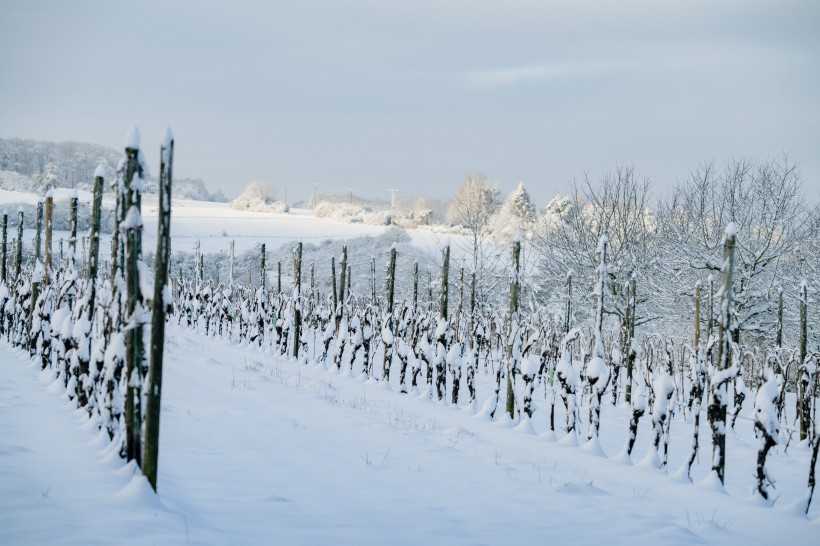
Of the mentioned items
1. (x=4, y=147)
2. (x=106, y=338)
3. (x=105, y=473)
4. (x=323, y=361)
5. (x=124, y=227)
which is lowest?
(x=323, y=361)

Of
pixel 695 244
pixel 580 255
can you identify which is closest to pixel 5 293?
pixel 580 255

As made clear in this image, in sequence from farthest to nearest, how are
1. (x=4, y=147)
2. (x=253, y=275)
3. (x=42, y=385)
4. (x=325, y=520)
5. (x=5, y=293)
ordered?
(x=4, y=147)
(x=253, y=275)
(x=5, y=293)
(x=42, y=385)
(x=325, y=520)

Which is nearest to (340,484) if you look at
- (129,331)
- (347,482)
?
(347,482)

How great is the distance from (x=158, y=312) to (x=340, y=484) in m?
1.94

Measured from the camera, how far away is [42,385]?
730cm

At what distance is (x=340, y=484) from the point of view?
179 inches

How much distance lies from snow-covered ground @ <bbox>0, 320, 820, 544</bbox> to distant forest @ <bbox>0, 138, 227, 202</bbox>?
5684cm

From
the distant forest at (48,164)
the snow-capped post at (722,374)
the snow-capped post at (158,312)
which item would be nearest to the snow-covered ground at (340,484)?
the snow-capped post at (158,312)

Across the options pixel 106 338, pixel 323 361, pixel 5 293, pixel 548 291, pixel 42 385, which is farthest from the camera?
pixel 548 291

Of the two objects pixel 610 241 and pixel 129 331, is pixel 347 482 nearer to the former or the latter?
pixel 129 331

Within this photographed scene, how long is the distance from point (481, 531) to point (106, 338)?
10.4 ft

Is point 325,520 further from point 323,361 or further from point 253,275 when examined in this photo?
point 253,275

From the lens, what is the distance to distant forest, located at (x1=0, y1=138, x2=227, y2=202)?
58406mm

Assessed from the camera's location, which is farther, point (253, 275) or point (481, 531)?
point (253, 275)
